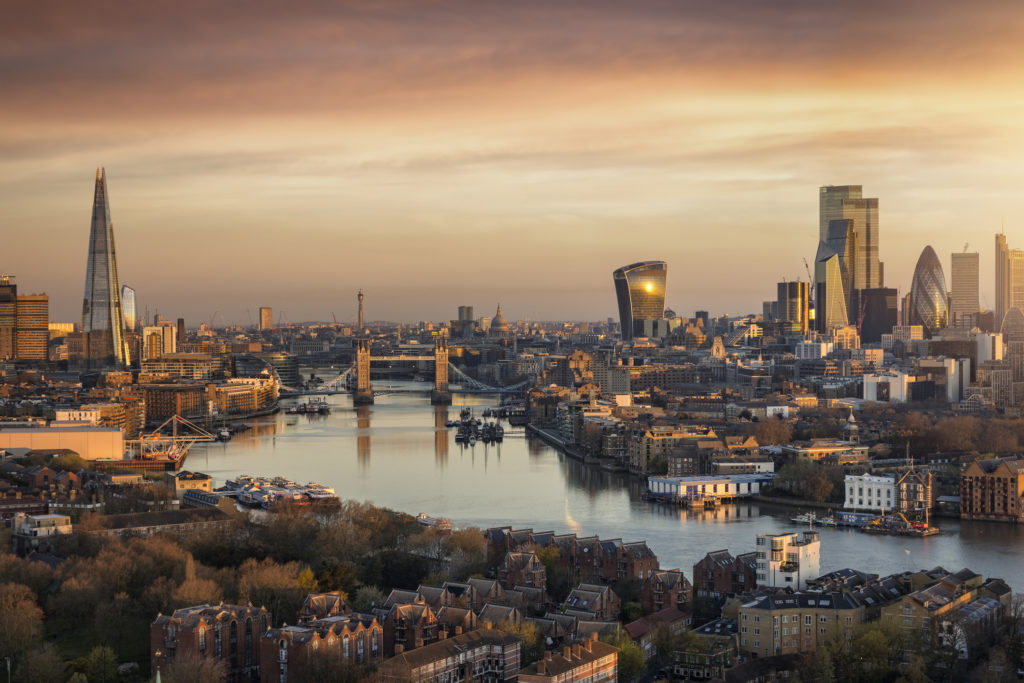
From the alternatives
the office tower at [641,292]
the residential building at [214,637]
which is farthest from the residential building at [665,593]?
the office tower at [641,292]

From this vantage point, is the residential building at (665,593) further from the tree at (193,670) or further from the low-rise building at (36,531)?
the low-rise building at (36,531)

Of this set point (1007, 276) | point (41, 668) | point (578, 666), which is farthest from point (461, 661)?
point (1007, 276)

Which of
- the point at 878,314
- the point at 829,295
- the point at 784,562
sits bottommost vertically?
the point at 784,562

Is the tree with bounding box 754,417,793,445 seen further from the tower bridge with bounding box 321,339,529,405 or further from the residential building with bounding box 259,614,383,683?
the tower bridge with bounding box 321,339,529,405

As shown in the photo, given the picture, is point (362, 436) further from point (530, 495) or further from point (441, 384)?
point (441, 384)

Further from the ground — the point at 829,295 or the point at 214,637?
the point at 829,295

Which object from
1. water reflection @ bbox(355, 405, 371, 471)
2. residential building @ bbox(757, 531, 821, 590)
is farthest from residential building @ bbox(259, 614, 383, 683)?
water reflection @ bbox(355, 405, 371, 471)

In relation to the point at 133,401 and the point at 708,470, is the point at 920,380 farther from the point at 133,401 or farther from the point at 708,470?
the point at 133,401
